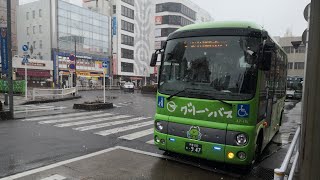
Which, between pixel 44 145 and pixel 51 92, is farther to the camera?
pixel 51 92

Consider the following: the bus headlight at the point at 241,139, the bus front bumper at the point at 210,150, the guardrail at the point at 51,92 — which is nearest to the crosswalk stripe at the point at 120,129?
the bus front bumper at the point at 210,150

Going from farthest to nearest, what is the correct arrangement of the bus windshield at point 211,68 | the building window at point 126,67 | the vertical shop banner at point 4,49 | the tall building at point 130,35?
the building window at point 126,67 < the tall building at point 130,35 < the vertical shop banner at point 4,49 < the bus windshield at point 211,68

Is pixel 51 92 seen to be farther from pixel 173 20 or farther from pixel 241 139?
pixel 173 20

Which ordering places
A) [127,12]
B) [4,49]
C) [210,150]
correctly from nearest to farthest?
[210,150], [4,49], [127,12]

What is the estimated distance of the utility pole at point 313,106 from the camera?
2061 mm

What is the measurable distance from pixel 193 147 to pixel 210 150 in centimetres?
38

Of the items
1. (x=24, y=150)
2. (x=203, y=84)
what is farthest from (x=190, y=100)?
(x=24, y=150)

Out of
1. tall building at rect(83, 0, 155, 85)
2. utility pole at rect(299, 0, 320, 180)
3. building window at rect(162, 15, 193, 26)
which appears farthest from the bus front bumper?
building window at rect(162, 15, 193, 26)

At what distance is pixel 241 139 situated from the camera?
213 inches

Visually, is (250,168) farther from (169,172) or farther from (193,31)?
(193,31)

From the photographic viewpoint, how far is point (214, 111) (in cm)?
564

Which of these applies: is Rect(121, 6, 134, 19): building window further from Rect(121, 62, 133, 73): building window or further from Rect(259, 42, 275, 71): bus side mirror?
Rect(259, 42, 275, 71): bus side mirror

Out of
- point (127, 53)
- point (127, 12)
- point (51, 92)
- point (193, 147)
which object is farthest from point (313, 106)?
point (127, 12)

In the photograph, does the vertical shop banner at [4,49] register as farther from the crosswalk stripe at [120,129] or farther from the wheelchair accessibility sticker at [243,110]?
the wheelchair accessibility sticker at [243,110]
